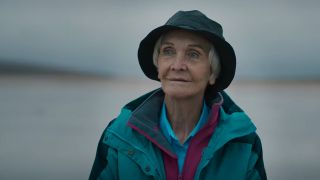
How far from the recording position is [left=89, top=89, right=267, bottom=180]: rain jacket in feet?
6.72

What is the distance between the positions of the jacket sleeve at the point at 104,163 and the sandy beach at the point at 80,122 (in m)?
1.16

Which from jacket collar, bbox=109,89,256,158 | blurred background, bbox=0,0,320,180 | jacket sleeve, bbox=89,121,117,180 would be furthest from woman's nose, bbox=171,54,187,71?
blurred background, bbox=0,0,320,180

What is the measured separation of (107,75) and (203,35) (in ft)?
3.98

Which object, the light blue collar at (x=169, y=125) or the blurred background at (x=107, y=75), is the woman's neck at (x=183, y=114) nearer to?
the light blue collar at (x=169, y=125)

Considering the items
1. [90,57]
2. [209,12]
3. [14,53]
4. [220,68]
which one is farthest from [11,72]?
[220,68]

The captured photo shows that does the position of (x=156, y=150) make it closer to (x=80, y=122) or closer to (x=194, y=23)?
(x=194, y=23)

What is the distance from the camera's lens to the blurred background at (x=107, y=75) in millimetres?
3082

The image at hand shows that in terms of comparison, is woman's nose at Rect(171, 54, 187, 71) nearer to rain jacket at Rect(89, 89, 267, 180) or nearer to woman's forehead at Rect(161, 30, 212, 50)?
woman's forehead at Rect(161, 30, 212, 50)

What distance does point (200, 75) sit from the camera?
2070 mm

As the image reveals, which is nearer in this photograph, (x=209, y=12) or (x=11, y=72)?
(x=209, y=12)

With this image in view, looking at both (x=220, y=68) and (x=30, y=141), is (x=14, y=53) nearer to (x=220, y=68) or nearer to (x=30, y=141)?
(x=30, y=141)

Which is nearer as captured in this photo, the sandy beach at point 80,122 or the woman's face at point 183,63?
the woman's face at point 183,63

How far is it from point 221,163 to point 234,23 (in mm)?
1123

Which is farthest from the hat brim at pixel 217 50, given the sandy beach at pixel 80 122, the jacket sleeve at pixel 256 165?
the sandy beach at pixel 80 122
